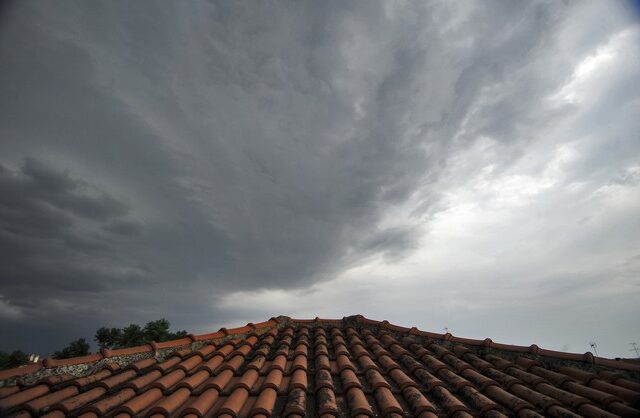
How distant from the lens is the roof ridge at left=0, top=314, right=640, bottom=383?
15.9 ft

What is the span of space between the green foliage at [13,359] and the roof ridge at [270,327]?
1484 inches

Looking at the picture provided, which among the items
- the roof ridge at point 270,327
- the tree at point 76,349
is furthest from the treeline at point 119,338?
the roof ridge at point 270,327

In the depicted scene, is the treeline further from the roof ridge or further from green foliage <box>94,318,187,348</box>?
the roof ridge

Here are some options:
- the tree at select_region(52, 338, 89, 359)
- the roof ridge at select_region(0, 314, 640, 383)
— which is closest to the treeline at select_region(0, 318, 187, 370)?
the tree at select_region(52, 338, 89, 359)

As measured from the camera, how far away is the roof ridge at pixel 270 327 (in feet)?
15.9

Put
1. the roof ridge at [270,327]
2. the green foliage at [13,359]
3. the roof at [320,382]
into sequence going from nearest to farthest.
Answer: the roof at [320,382] < the roof ridge at [270,327] < the green foliage at [13,359]

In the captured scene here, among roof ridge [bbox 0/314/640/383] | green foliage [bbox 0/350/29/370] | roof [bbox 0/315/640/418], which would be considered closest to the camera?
roof [bbox 0/315/640/418]

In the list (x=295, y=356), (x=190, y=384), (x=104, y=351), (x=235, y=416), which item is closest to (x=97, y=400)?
(x=190, y=384)

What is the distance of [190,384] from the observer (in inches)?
176

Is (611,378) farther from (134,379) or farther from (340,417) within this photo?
(134,379)

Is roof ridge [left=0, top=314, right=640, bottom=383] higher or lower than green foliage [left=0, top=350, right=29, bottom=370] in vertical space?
higher

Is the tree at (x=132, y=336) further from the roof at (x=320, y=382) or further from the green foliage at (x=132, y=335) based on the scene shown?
the roof at (x=320, y=382)

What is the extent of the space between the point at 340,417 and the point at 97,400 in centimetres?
333

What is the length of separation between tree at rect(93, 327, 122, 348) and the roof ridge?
3120cm
